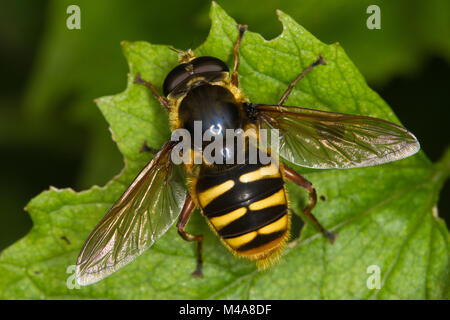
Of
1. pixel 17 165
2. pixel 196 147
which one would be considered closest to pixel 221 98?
pixel 196 147

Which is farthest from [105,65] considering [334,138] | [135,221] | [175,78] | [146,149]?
[334,138]

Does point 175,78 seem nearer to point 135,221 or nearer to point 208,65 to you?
point 208,65

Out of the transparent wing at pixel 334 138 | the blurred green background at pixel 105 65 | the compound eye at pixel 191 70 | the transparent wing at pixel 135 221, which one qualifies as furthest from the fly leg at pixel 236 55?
the blurred green background at pixel 105 65

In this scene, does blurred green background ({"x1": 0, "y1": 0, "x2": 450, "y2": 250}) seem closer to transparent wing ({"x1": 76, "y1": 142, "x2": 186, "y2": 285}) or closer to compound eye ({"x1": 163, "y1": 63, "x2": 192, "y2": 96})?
compound eye ({"x1": 163, "y1": 63, "x2": 192, "y2": 96})

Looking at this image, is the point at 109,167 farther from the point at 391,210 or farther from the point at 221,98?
the point at 391,210

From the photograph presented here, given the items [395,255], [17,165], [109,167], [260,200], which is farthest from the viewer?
[17,165]

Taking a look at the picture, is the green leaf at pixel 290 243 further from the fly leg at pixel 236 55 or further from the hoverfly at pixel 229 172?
the hoverfly at pixel 229 172
